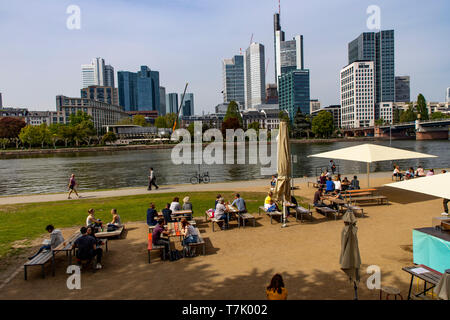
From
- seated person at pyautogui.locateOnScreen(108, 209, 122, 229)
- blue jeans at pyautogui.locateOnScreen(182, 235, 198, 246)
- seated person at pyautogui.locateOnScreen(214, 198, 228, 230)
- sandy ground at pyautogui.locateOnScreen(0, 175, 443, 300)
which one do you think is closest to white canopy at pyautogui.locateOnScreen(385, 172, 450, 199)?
sandy ground at pyautogui.locateOnScreen(0, 175, 443, 300)

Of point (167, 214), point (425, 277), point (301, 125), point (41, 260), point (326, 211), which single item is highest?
point (301, 125)

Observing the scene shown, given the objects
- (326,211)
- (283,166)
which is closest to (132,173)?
(326,211)

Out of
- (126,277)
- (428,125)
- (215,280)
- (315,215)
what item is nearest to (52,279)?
(126,277)

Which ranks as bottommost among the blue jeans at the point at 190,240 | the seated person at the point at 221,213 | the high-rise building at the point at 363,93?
the blue jeans at the point at 190,240

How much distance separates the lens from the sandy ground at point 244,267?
6.40 metres

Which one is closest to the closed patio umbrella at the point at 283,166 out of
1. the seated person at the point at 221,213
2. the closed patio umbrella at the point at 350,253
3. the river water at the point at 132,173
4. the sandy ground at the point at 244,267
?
the sandy ground at the point at 244,267

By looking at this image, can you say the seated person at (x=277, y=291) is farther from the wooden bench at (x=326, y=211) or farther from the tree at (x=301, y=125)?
the tree at (x=301, y=125)

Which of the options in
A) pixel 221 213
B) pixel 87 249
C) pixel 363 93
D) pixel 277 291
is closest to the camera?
pixel 277 291

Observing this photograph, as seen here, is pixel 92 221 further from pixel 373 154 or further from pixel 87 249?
pixel 373 154

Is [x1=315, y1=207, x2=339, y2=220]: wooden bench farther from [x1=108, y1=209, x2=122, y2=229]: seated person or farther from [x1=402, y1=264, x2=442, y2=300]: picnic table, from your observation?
[x1=108, y1=209, x2=122, y2=229]: seated person

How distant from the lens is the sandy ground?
6402mm

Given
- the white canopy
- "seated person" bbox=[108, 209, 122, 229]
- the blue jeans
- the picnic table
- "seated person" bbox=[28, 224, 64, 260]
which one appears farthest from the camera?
"seated person" bbox=[108, 209, 122, 229]

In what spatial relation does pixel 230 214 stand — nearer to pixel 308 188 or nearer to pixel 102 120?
pixel 308 188

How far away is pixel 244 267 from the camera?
7.57m
